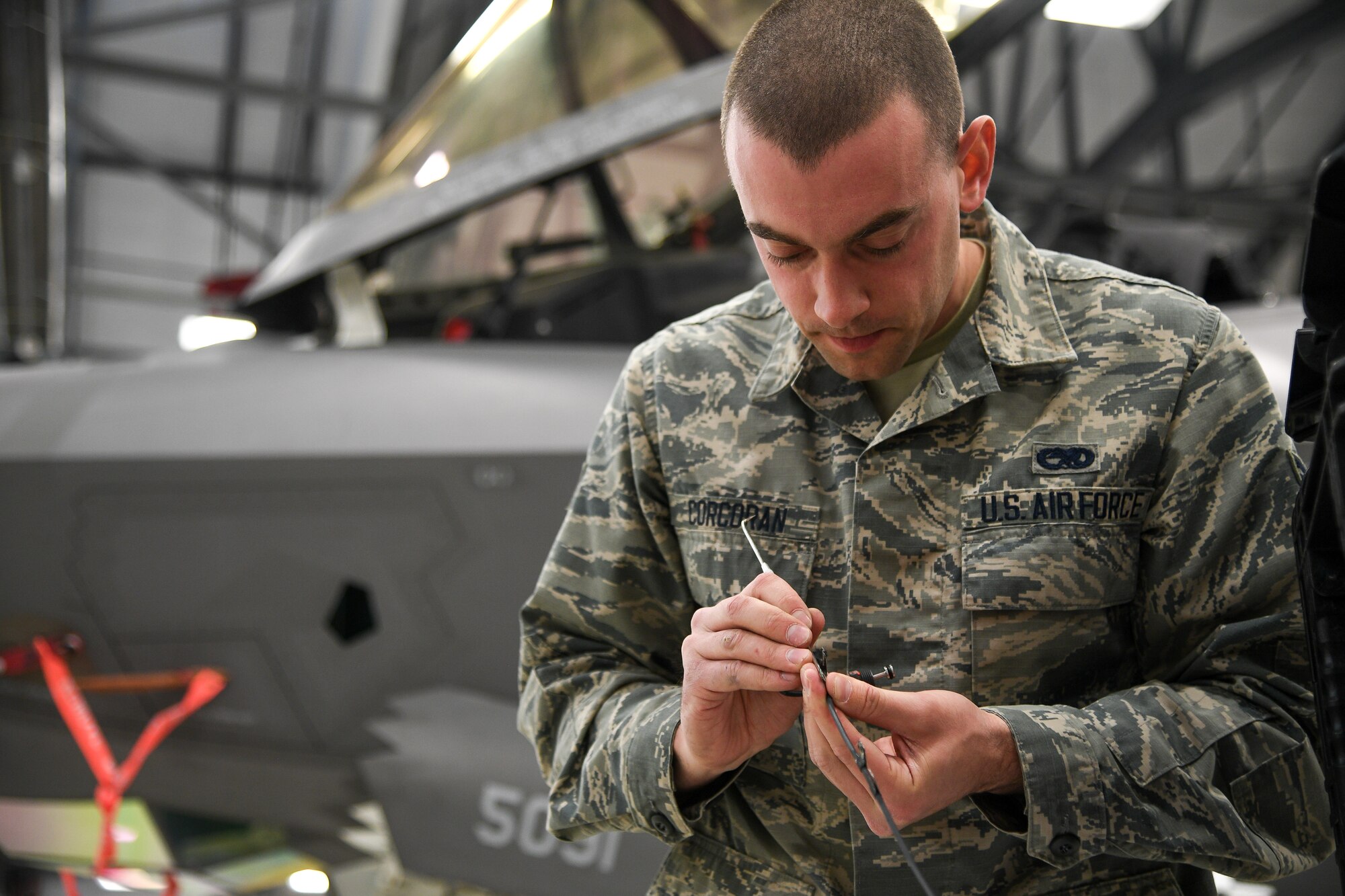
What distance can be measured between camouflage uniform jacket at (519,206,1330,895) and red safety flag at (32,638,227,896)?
182 centimetres

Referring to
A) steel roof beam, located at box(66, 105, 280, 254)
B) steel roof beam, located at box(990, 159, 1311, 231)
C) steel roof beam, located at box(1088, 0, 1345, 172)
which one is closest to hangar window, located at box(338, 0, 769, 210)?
steel roof beam, located at box(990, 159, 1311, 231)

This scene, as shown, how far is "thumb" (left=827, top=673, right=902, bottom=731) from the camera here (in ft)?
3.45

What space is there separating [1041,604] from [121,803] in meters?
2.67

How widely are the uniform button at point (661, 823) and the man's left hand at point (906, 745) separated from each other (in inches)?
10.0

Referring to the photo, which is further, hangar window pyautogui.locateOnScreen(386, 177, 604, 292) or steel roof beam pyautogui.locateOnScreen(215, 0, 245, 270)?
steel roof beam pyautogui.locateOnScreen(215, 0, 245, 270)

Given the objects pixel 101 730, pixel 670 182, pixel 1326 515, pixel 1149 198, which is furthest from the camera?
pixel 1149 198

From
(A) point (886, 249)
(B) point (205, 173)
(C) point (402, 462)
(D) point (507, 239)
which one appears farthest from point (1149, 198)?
(B) point (205, 173)

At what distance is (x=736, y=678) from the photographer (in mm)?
1124

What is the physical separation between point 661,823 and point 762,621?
0.35 metres

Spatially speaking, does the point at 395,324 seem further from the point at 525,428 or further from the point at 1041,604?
the point at 1041,604

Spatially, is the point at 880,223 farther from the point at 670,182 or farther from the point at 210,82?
the point at 210,82

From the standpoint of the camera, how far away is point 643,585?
1423 mm

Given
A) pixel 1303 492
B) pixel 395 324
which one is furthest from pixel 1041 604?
pixel 395 324

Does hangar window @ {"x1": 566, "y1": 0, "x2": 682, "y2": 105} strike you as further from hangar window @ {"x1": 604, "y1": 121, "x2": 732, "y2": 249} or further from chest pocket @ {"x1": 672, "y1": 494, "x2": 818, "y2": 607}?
chest pocket @ {"x1": 672, "y1": 494, "x2": 818, "y2": 607}
